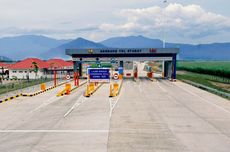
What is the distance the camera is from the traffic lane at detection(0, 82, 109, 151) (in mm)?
13516

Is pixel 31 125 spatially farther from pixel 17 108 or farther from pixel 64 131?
pixel 17 108

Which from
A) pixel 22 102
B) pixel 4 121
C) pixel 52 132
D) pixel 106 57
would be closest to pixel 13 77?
pixel 106 57

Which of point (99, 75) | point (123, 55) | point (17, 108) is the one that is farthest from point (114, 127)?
point (123, 55)

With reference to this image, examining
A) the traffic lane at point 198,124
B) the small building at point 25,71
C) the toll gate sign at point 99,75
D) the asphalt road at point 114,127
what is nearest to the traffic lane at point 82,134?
the asphalt road at point 114,127

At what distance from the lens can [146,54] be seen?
58.1 meters

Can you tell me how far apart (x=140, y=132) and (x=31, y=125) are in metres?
7.12

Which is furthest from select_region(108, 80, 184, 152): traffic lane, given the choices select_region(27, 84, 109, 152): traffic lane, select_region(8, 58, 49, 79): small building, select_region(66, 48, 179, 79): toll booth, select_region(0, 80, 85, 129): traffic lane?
select_region(8, 58, 49, 79): small building

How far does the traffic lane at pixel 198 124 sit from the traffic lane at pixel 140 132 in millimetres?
620

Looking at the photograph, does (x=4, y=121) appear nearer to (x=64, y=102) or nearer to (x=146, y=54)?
(x=64, y=102)

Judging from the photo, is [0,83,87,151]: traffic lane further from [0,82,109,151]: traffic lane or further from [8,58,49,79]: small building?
[8,58,49,79]: small building

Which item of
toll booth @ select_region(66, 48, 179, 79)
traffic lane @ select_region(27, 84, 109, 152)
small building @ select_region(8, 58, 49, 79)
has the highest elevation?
toll booth @ select_region(66, 48, 179, 79)

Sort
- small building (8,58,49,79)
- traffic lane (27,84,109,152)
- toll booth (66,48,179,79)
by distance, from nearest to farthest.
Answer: traffic lane (27,84,109,152) < toll booth (66,48,179,79) < small building (8,58,49,79)

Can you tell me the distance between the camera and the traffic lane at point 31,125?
13.8 m

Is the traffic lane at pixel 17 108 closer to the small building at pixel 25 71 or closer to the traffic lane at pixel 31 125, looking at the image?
the traffic lane at pixel 31 125
